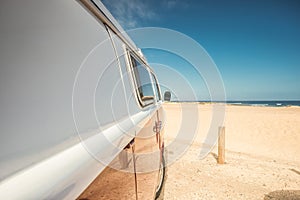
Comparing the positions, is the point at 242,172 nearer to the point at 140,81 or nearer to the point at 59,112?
the point at 140,81

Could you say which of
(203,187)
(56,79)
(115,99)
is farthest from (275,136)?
(56,79)

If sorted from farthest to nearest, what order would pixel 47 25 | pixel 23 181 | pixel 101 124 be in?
pixel 101 124, pixel 47 25, pixel 23 181

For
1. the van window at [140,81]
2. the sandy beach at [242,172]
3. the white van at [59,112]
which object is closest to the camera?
the white van at [59,112]

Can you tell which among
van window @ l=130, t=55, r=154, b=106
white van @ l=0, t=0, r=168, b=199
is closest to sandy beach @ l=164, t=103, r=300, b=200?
van window @ l=130, t=55, r=154, b=106

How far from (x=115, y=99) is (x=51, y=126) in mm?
873

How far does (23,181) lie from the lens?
652 mm

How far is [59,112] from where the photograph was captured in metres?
0.94

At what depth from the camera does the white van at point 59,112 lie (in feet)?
2.24

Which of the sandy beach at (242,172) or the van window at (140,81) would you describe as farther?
the sandy beach at (242,172)

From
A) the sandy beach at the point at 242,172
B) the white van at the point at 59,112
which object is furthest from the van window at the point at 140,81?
the sandy beach at the point at 242,172

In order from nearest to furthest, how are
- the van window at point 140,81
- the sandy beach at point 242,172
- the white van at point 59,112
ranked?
the white van at point 59,112 → the van window at point 140,81 → the sandy beach at point 242,172

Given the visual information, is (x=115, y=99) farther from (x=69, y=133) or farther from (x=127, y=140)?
(x=69, y=133)

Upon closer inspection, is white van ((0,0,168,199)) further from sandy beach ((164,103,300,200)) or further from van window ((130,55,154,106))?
sandy beach ((164,103,300,200))

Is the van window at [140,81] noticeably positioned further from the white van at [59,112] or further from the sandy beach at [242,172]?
the sandy beach at [242,172]
